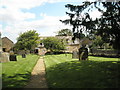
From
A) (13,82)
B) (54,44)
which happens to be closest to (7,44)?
(54,44)

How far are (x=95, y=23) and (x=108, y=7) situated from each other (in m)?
1.61

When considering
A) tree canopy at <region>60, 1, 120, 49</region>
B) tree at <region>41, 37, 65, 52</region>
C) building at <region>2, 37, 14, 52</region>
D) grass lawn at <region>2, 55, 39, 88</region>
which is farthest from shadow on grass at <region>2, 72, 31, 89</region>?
building at <region>2, 37, 14, 52</region>

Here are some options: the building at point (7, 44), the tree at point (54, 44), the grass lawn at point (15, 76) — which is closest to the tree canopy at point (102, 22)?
the grass lawn at point (15, 76)

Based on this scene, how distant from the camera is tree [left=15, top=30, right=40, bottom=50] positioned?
53.6m

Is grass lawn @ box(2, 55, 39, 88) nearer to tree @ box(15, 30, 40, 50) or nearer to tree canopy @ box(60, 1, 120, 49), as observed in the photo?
tree canopy @ box(60, 1, 120, 49)

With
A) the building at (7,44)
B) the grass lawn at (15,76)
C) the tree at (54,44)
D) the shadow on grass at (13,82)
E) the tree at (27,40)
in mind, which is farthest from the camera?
the building at (7,44)

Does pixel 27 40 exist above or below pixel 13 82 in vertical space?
above

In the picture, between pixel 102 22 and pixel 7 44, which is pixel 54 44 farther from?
pixel 102 22

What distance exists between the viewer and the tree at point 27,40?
5362 cm

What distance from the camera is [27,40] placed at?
5444 cm

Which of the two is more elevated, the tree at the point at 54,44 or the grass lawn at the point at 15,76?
the tree at the point at 54,44

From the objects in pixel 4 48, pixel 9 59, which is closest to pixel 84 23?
pixel 9 59

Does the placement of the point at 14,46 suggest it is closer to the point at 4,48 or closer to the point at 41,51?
the point at 4,48

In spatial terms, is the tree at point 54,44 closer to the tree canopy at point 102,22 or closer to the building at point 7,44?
the building at point 7,44
